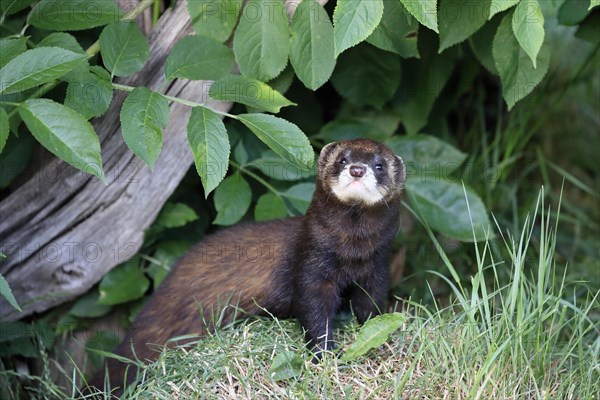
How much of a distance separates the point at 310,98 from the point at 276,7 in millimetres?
1633

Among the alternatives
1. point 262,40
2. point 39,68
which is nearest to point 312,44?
point 262,40

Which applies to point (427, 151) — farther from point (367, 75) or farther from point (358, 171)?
point (358, 171)

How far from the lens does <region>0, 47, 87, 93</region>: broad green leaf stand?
355cm

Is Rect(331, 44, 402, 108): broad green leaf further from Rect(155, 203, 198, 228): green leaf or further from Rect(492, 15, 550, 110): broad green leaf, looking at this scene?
Rect(155, 203, 198, 228): green leaf

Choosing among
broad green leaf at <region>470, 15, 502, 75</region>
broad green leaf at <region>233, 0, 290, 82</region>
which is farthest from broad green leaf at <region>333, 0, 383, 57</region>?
broad green leaf at <region>470, 15, 502, 75</region>

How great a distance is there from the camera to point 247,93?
3992 mm

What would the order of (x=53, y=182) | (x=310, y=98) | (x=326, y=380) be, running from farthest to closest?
(x=310, y=98)
(x=53, y=182)
(x=326, y=380)

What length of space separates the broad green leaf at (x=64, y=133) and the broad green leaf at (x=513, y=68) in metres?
2.11

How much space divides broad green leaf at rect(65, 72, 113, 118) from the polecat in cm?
109

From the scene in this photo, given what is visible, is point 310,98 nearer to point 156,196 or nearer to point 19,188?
point 156,196

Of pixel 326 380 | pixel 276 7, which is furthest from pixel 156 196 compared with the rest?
pixel 326 380

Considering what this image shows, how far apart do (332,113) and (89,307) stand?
2.17m

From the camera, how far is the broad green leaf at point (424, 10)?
3.54m

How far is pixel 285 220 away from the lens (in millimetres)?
4660
